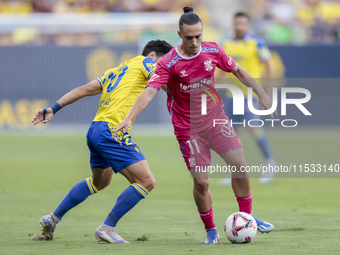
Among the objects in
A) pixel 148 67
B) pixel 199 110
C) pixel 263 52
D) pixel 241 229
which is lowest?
pixel 241 229

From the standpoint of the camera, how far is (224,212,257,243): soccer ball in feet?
16.7

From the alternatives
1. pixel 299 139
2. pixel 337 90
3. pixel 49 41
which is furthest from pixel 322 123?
pixel 49 41

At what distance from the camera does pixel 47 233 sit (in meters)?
5.54

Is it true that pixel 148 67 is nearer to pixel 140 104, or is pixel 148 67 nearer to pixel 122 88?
pixel 122 88

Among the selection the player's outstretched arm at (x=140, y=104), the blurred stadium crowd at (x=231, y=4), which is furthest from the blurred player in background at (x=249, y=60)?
the blurred stadium crowd at (x=231, y=4)

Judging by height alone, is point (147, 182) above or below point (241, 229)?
above

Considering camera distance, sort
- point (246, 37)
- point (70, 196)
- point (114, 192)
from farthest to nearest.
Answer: point (246, 37), point (114, 192), point (70, 196)

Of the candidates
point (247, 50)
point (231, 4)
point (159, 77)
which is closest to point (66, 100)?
point (159, 77)

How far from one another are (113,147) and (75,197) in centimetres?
79

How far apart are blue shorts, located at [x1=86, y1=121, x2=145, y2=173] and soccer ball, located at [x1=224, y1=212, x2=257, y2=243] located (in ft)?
3.63

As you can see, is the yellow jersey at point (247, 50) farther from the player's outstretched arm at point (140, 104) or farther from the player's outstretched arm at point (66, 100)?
the player's outstretched arm at point (140, 104)

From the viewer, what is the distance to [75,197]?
5.73m

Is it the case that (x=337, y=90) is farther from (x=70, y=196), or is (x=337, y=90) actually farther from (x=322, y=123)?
(x=70, y=196)

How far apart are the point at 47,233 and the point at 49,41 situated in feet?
55.4
